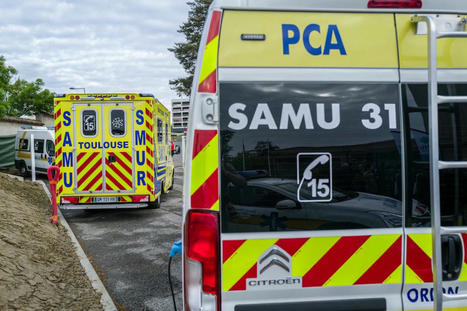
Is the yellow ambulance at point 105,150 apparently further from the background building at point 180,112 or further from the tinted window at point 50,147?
the background building at point 180,112

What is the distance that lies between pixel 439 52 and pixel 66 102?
8.40 metres

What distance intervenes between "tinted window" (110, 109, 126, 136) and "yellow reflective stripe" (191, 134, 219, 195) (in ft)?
24.3

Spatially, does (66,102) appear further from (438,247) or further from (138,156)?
(438,247)

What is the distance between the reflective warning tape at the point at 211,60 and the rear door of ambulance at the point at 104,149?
23.8 feet

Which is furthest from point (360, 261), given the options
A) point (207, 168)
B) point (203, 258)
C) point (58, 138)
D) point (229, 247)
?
point (58, 138)

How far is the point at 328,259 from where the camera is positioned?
220 centimetres

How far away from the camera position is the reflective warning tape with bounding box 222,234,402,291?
7.05 feet

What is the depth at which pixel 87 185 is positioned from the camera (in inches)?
360

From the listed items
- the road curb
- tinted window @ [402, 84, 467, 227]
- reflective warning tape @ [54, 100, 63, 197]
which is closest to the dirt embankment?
the road curb

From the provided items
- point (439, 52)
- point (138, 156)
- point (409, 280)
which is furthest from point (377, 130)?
point (138, 156)

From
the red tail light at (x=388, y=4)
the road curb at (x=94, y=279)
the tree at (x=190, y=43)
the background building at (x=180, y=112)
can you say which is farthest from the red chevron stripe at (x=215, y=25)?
the background building at (x=180, y=112)

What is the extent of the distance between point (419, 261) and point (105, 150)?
8.05 m

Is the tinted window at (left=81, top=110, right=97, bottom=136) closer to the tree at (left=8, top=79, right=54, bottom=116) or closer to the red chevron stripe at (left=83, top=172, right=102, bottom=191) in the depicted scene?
the red chevron stripe at (left=83, top=172, right=102, bottom=191)

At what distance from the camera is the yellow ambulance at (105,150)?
9.05m
